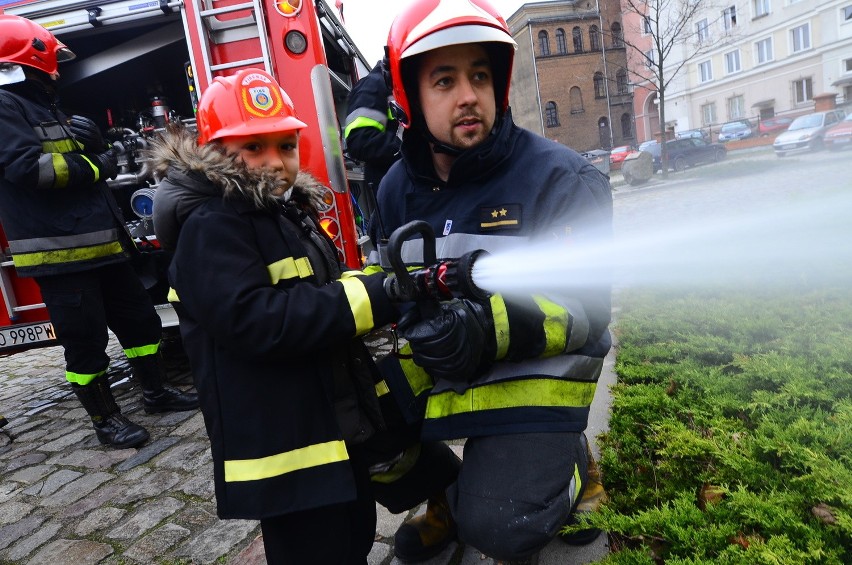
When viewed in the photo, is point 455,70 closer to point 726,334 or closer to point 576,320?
point 576,320

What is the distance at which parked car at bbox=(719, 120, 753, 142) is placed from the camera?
80.6 feet

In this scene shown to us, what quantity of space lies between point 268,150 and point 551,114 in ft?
163

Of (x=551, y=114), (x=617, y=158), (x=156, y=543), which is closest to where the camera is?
(x=156, y=543)

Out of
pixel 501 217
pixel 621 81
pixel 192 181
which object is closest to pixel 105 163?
pixel 192 181

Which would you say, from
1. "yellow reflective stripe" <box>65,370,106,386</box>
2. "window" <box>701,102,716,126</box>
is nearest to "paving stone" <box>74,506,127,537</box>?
"yellow reflective stripe" <box>65,370,106,386</box>

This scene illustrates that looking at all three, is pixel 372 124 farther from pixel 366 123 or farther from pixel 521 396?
pixel 521 396

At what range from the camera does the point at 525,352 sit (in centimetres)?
171

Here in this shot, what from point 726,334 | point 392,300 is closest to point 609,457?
point 392,300

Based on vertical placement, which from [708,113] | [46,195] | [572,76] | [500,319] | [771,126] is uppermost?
[572,76]

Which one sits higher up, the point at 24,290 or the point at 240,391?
the point at 24,290

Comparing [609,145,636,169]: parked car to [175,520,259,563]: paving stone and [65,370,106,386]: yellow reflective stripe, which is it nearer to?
[65,370,106,386]: yellow reflective stripe

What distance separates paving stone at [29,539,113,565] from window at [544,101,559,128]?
49.4 meters

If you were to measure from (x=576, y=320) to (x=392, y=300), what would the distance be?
0.56m

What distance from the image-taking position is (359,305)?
5.32 feet
